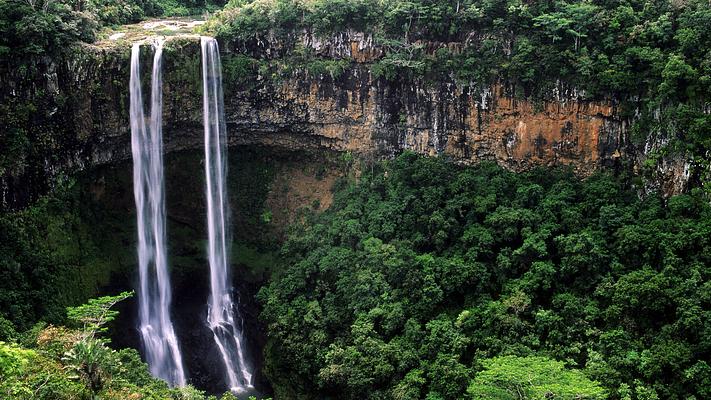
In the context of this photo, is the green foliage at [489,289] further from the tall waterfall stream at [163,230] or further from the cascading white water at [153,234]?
the cascading white water at [153,234]

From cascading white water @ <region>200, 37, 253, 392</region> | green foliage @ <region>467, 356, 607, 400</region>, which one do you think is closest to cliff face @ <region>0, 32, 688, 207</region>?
cascading white water @ <region>200, 37, 253, 392</region>

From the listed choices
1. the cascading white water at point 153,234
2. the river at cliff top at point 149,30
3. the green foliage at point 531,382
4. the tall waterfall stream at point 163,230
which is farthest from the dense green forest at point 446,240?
the cascading white water at point 153,234

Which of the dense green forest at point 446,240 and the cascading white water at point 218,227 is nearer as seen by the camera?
the dense green forest at point 446,240

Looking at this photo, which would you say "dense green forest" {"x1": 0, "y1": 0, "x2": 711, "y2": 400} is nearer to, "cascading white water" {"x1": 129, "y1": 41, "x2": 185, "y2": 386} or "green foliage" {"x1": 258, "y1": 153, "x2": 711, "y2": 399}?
"green foliage" {"x1": 258, "y1": 153, "x2": 711, "y2": 399}

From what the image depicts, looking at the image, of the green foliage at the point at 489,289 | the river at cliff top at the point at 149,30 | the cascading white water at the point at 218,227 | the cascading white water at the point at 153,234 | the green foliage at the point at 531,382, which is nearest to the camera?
the green foliage at the point at 531,382

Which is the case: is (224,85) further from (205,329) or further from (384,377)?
(384,377)

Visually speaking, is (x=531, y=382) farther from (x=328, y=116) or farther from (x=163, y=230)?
(x=163, y=230)

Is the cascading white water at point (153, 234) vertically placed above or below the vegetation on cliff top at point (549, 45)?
below
